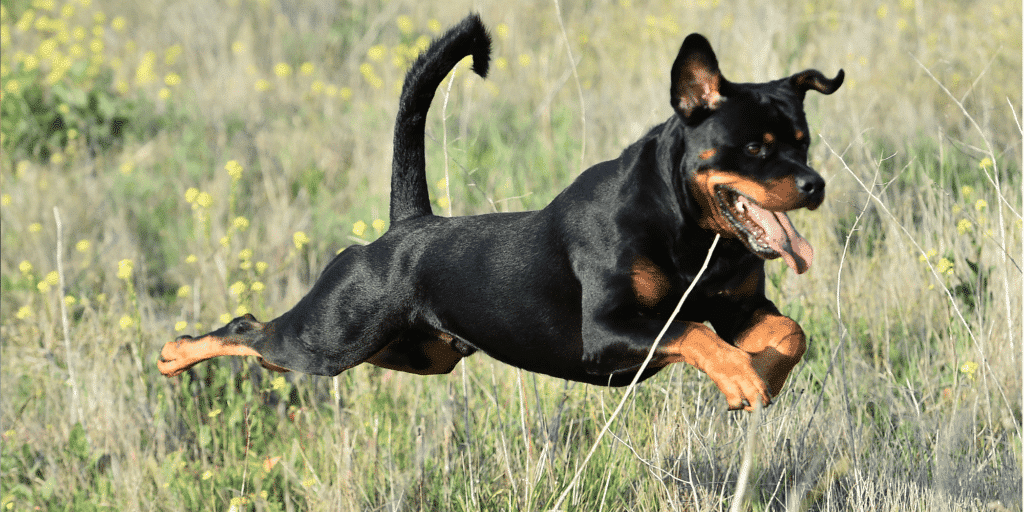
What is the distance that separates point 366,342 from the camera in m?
3.06

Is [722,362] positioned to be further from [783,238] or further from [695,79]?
[695,79]

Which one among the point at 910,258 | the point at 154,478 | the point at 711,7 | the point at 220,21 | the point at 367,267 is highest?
the point at 220,21

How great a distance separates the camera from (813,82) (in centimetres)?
275

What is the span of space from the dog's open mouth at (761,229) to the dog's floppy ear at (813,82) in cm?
38

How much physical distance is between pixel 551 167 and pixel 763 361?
3.92 meters

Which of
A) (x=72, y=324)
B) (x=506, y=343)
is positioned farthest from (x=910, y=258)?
(x=72, y=324)

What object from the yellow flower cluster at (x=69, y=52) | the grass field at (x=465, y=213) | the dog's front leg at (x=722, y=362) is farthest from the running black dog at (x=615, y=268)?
the yellow flower cluster at (x=69, y=52)

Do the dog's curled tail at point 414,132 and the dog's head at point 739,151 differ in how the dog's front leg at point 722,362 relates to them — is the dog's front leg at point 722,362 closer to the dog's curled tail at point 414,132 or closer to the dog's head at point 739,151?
the dog's head at point 739,151

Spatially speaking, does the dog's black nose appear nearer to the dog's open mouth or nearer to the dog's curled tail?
the dog's open mouth

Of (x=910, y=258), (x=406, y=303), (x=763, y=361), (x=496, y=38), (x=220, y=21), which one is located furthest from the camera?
(x=220, y=21)

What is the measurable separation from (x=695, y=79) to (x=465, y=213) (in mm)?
3612

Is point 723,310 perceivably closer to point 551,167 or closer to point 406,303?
point 406,303

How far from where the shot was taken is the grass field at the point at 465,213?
3473 mm

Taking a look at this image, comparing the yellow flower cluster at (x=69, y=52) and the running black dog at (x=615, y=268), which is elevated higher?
the yellow flower cluster at (x=69, y=52)
